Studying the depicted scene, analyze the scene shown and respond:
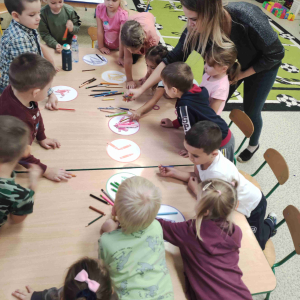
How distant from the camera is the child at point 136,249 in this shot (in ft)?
3.00

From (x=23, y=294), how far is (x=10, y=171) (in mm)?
468

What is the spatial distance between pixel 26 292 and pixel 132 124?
3.56 feet

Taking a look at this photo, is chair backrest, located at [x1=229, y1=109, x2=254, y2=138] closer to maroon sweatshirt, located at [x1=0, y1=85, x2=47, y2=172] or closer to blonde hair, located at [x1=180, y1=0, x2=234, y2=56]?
blonde hair, located at [x1=180, y1=0, x2=234, y2=56]

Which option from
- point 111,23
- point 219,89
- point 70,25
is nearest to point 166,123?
point 219,89

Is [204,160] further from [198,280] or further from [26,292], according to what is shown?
[26,292]

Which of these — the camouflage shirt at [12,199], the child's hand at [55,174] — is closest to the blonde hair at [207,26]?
the child's hand at [55,174]

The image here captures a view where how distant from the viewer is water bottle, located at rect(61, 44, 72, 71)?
1.88 m

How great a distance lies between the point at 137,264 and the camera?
93 cm

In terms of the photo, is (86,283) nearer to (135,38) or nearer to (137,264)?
(137,264)

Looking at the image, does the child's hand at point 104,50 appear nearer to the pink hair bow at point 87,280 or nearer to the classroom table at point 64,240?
the classroom table at point 64,240

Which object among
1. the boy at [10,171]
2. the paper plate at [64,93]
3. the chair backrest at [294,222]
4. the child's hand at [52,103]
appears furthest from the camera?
the paper plate at [64,93]

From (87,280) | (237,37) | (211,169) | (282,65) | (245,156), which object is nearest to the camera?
(87,280)

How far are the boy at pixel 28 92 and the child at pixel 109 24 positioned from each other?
44.3 inches

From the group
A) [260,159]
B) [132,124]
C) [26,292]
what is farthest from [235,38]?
[26,292]
